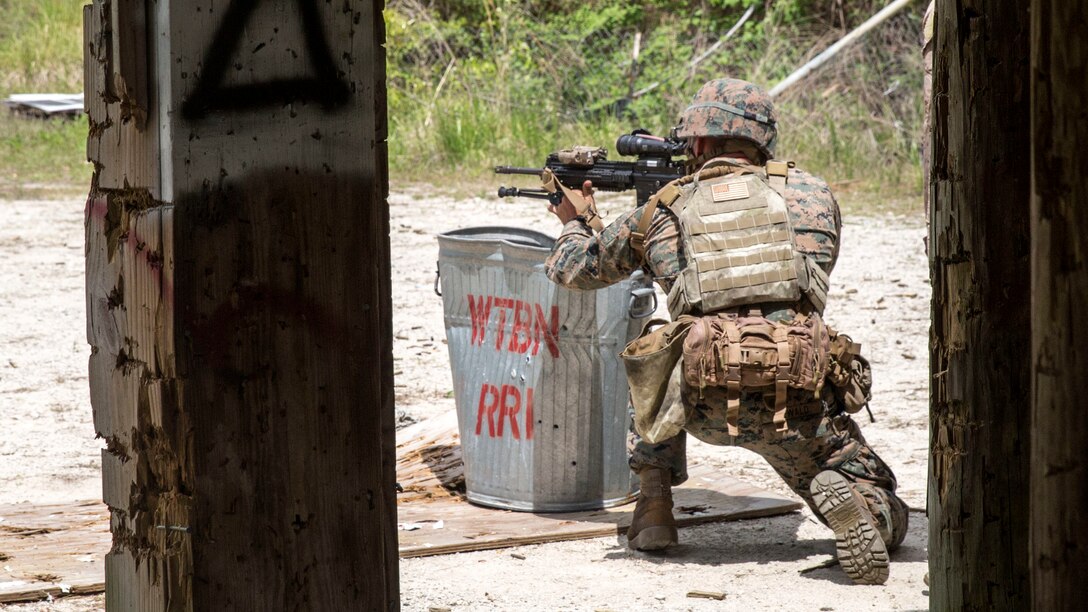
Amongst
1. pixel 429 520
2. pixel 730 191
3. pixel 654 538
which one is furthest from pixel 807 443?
pixel 429 520

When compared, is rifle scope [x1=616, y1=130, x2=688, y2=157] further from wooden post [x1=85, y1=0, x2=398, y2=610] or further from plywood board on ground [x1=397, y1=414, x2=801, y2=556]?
wooden post [x1=85, y1=0, x2=398, y2=610]

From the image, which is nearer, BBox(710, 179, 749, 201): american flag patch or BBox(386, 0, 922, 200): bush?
BBox(710, 179, 749, 201): american flag patch

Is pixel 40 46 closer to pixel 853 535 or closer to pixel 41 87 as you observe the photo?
pixel 41 87

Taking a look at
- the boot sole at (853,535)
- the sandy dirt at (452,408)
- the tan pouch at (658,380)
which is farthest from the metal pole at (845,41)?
the boot sole at (853,535)

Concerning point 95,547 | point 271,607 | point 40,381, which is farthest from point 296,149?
point 40,381

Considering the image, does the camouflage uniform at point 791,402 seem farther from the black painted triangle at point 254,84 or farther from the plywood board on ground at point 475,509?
the black painted triangle at point 254,84

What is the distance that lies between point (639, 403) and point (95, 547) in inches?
69.6

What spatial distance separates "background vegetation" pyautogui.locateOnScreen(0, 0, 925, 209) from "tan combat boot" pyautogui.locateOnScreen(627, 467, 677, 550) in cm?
672

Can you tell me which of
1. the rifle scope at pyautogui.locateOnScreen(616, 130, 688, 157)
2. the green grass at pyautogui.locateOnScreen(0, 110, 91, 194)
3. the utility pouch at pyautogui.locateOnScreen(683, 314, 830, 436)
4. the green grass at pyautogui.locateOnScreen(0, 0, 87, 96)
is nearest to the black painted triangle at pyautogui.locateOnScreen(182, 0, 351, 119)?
the utility pouch at pyautogui.locateOnScreen(683, 314, 830, 436)

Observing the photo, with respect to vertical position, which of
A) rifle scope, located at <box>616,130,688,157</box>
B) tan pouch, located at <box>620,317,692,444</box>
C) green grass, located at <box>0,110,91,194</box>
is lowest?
tan pouch, located at <box>620,317,692,444</box>

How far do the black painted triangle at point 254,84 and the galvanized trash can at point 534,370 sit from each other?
8.46ft

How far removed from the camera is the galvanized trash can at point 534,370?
4.58 meters

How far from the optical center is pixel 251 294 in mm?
1936

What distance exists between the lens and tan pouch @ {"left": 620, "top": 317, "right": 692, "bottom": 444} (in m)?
4.12
